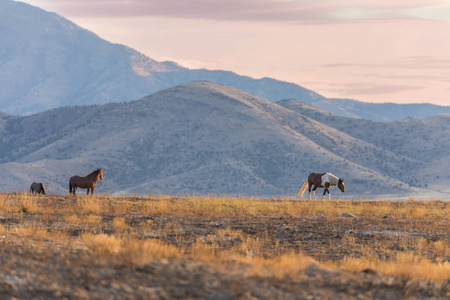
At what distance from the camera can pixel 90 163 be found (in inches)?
5197

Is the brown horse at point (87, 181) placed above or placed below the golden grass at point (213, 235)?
above

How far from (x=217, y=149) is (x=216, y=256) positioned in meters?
126

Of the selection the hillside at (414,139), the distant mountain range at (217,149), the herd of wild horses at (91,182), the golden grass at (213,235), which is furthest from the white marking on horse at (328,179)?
the hillside at (414,139)

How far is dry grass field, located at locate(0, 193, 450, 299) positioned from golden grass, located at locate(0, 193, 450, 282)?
0.18ft

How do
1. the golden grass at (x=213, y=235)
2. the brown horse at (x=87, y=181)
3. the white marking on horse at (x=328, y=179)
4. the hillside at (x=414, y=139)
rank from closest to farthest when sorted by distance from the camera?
the golden grass at (x=213, y=235), the brown horse at (x=87, y=181), the white marking on horse at (x=328, y=179), the hillside at (x=414, y=139)

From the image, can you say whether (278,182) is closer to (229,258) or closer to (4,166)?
(4,166)

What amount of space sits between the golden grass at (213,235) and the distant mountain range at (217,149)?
85.7 meters

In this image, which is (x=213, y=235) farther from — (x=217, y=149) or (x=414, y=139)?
(x=414, y=139)

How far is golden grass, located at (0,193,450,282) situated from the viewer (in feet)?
40.6

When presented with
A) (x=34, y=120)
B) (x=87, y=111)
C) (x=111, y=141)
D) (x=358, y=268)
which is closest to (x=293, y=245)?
(x=358, y=268)

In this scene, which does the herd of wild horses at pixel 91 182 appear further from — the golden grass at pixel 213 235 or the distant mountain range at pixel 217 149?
the distant mountain range at pixel 217 149

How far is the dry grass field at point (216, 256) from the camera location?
1003cm

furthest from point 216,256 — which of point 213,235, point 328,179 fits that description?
point 328,179

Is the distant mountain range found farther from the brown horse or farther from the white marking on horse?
the brown horse
